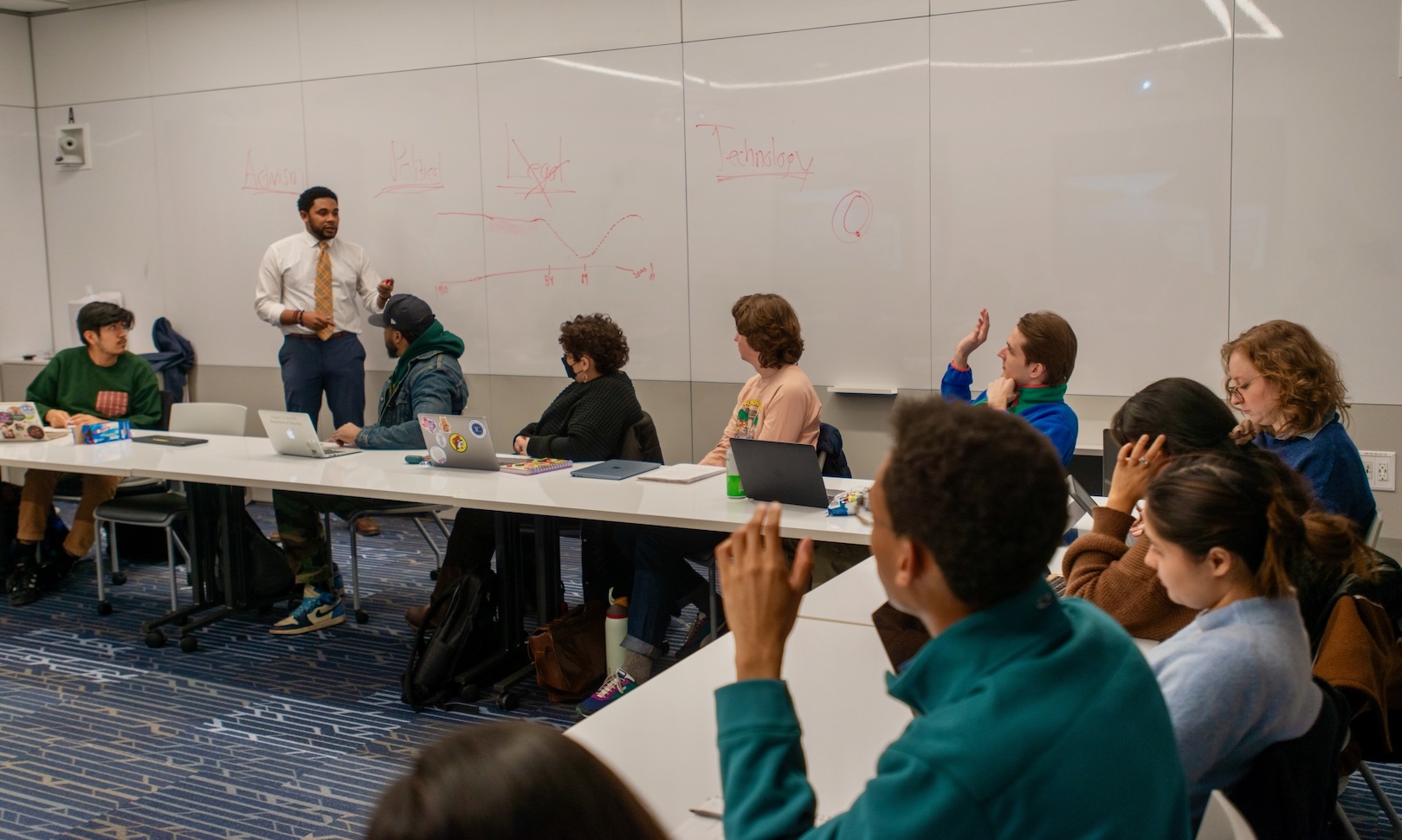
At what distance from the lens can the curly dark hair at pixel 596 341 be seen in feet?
13.5

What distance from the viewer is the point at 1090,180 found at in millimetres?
4754

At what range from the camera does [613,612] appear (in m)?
3.76

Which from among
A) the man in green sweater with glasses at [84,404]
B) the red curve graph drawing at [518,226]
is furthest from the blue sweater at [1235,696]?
the man in green sweater with glasses at [84,404]

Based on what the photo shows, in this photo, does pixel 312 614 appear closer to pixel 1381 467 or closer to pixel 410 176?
pixel 410 176

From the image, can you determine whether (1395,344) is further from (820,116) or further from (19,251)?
(19,251)

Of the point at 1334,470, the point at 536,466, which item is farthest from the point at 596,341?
the point at 1334,470

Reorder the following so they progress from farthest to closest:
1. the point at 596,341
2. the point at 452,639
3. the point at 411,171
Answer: the point at 411,171, the point at 596,341, the point at 452,639

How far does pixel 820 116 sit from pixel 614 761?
4.06 meters

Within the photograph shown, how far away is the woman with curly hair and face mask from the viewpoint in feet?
13.5

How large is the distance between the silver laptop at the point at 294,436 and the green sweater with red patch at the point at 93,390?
1.28 meters

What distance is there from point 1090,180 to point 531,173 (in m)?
2.77

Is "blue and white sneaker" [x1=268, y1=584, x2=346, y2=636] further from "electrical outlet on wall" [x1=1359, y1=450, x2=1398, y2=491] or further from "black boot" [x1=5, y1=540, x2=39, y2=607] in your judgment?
"electrical outlet on wall" [x1=1359, y1=450, x2=1398, y2=491]

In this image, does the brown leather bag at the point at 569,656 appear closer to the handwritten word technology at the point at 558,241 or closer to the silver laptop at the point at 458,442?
the silver laptop at the point at 458,442

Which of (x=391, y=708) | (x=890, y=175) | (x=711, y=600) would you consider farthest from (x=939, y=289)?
(x=391, y=708)
